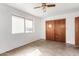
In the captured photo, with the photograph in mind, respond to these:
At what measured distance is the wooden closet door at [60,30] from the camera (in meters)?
6.75

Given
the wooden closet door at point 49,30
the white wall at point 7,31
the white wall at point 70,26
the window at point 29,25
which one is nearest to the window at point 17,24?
the white wall at point 7,31

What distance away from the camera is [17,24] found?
16.9 feet

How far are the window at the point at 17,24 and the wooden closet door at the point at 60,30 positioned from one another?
10.4 feet

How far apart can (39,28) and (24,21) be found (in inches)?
111

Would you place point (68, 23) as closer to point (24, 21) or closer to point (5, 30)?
point (24, 21)

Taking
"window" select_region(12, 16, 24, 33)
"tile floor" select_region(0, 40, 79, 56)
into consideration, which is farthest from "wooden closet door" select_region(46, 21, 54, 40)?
"window" select_region(12, 16, 24, 33)

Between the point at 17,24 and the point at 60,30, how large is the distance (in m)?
3.71

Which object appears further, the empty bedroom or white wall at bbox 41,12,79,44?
white wall at bbox 41,12,79,44

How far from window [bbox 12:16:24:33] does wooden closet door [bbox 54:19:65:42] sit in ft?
10.4

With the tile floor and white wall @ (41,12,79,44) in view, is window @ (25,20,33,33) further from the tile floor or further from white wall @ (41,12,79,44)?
white wall @ (41,12,79,44)

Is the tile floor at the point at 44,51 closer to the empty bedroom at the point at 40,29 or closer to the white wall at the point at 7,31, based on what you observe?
the empty bedroom at the point at 40,29

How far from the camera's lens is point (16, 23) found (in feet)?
16.6

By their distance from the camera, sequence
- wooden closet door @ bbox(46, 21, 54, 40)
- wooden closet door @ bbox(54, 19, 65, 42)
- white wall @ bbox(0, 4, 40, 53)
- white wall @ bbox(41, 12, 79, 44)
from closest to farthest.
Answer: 1. white wall @ bbox(0, 4, 40, 53)
2. white wall @ bbox(41, 12, 79, 44)
3. wooden closet door @ bbox(54, 19, 65, 42)
4. wooden closet door @ bbox(46, 21, 54, 40)

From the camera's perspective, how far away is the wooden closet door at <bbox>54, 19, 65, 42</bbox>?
6747 millimetres
